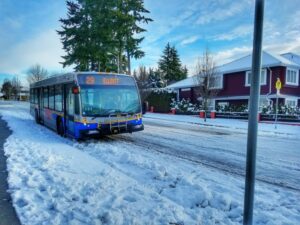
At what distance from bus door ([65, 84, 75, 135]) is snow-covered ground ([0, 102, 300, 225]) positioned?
1.71 m

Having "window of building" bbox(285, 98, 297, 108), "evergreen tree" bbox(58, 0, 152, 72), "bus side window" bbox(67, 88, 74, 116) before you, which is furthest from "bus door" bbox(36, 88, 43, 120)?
"window of building" bbox(285, 98, 297, 108)

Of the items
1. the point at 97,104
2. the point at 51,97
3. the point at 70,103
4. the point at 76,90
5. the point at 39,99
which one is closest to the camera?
the point at 76,90

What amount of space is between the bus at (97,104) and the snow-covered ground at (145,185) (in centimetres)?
127

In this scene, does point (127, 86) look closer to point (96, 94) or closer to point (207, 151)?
point (96, 94)

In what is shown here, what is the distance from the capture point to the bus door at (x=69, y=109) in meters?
10.7

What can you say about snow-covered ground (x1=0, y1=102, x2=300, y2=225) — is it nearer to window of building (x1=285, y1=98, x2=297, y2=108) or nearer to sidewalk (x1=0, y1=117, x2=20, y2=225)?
sidewalk (x1=0, y1=117, x2=20, y2=225)

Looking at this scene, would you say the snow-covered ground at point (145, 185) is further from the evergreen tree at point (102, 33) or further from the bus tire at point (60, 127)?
the evergreen tree at point (102, 33)

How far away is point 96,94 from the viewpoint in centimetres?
1066

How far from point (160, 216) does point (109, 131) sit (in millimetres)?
6818

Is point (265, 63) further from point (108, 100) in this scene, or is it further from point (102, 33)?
point (108, 100)

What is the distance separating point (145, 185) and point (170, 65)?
211 ft

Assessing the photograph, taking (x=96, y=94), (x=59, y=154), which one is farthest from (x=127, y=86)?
(x=59, y=154)

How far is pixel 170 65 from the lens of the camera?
68312 millimetres

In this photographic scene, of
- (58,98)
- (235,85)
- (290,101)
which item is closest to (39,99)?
(58,98)
